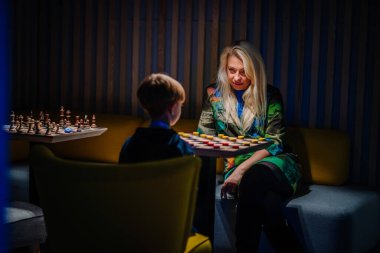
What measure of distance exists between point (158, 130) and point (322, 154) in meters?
2.34

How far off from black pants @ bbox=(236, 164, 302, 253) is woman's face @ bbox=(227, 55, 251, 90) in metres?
0.75

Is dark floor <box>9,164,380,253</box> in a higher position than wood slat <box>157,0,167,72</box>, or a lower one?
lower

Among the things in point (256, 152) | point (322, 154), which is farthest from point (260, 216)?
point (322, 154)

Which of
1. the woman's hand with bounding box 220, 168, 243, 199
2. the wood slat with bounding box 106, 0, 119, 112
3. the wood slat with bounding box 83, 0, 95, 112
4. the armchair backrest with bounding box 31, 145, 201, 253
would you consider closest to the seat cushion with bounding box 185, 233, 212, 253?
the armchair backrest with bounding box 31, 145, 201, 253

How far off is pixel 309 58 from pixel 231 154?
7.12ft

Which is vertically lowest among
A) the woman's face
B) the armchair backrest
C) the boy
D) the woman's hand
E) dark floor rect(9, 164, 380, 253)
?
dark floor rect(9, 164, 380, 253)

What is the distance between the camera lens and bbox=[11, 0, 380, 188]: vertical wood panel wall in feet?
17.4

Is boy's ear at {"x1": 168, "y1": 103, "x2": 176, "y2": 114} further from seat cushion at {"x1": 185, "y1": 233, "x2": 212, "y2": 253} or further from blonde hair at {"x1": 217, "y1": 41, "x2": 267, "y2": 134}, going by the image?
blonde hair at {"x1": 217, "y1": 41, "x2": 267, "y2": 134}

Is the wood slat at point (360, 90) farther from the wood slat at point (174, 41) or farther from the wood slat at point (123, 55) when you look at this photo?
the wood slat at point (123, 55)

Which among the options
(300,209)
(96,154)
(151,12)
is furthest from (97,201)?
(151,12)

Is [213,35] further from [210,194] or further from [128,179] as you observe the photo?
[128,179]

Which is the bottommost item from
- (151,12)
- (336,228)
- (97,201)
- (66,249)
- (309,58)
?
(336,228)

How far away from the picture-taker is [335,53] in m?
5.36

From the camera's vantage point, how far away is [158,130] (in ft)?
10.2
